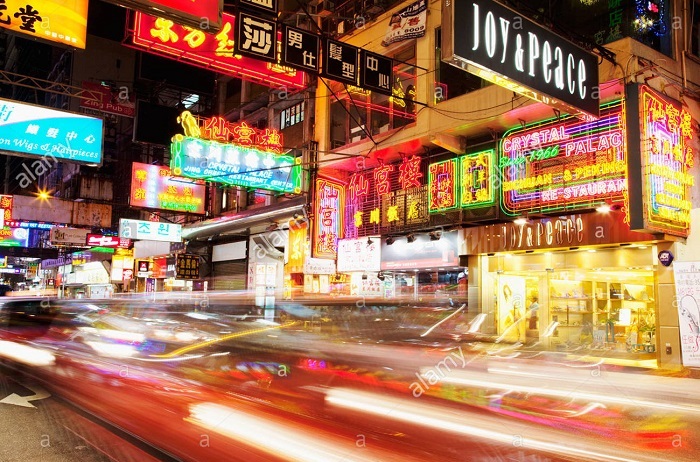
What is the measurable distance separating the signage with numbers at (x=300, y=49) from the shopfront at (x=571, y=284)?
7878 millimetres

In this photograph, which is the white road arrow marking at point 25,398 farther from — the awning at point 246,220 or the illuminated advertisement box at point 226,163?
the awning at point 246,220

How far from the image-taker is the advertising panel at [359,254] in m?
19.6

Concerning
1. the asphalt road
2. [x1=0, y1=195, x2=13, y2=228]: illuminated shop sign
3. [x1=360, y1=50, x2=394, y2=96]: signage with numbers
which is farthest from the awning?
the asphalt road

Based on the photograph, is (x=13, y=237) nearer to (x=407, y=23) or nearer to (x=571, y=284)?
(x=407, y=23)

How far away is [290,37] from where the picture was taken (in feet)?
34.7

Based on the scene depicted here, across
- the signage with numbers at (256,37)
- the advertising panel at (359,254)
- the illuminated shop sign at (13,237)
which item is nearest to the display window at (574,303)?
the advertising panel at (359,254)

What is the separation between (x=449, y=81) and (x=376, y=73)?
6088 mm

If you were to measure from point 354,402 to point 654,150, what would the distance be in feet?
28.4

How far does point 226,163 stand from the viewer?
17.5 metres

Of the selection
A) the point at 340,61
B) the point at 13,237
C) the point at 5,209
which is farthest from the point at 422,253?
the point at 13,237

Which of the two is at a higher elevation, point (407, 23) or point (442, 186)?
point (407, 23)

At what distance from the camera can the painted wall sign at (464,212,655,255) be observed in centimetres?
1314

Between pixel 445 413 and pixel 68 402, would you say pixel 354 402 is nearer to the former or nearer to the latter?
pixel 445 413

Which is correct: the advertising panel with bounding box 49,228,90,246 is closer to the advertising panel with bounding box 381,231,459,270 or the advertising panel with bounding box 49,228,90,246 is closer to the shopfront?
the advertising panel with bounding box 381,231,459,270
